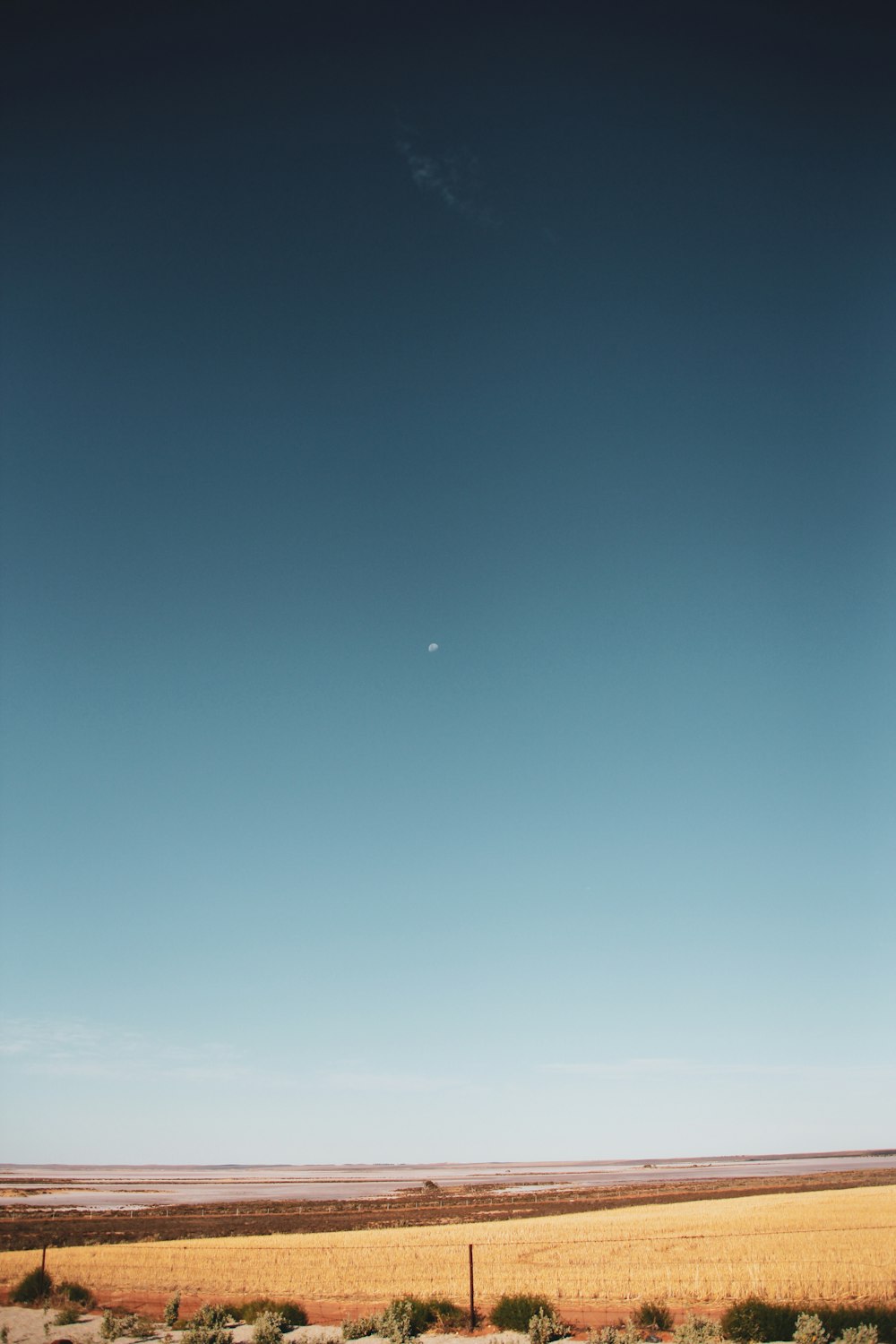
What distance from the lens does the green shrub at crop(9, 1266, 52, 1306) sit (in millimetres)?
28750

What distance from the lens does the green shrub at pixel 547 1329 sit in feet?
67.6

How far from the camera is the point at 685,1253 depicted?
108ft

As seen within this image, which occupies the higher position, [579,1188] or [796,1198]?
[796,1198]

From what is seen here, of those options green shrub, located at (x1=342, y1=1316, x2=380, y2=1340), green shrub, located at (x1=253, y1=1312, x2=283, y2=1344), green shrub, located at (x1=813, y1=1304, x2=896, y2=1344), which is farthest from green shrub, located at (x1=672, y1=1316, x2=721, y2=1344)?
green shrub, located at (x1=253, y1=1312, x2=283, y2=1344)

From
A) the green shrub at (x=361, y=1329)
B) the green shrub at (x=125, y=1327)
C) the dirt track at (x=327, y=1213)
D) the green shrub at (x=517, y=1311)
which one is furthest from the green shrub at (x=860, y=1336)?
the dirt track at (x=327, y=1213)

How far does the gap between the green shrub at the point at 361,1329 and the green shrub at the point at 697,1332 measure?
7.60m

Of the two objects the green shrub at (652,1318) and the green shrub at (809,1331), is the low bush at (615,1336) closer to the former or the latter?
the green shrub at (652,1318)

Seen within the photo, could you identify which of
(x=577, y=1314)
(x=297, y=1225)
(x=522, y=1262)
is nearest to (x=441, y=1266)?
(x=522, y=1262)

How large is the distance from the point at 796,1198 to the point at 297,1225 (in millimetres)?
36191

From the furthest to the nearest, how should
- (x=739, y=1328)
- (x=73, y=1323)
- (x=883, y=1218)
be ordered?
(x=883, y=1218)
(x=73, y=1323)
(x=739, y=1328)

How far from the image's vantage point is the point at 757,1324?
2020 cm

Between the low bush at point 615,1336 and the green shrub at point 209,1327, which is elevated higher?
the low bush at point 615,1336

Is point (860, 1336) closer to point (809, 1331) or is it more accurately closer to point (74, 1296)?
point (809, 1331)

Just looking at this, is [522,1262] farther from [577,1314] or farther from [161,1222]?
[161,1222]
